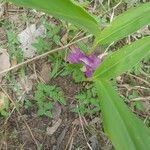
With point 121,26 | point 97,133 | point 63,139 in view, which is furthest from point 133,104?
point 121,26

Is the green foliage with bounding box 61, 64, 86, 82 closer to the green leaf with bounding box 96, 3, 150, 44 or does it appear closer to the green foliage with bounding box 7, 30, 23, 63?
the green foliage with bounding box 7, 30, 23, 63

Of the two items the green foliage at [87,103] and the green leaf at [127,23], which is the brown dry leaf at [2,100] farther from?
the green leaf at [127,23]

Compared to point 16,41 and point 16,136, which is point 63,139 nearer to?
point 16,136

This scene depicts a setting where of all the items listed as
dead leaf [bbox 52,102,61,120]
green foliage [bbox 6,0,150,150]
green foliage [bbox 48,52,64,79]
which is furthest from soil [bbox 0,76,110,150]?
green foliage [bbox 6,0,150,150]

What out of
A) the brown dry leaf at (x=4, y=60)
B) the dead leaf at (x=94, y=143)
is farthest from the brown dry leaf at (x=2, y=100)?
the dead leaf at (x=94, y=143)

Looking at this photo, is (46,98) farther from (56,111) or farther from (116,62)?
(116,62)
